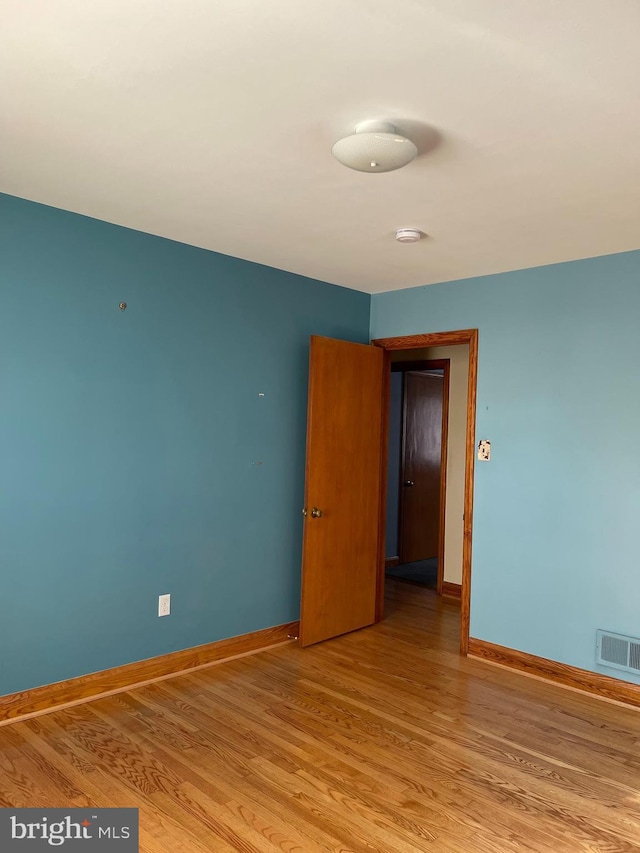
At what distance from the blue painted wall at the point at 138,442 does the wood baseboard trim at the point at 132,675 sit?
0.17 feet

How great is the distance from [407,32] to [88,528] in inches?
104

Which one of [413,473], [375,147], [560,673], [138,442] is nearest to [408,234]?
[375,147]

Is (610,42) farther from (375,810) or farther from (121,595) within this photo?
(121,595)

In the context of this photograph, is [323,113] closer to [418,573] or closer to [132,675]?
[132,675]

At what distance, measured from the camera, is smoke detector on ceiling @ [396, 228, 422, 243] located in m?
3.20

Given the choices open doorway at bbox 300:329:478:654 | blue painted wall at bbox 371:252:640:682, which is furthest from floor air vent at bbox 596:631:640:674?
open doorway at bbox 300:329:478:654

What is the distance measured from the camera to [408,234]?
3.21 metres

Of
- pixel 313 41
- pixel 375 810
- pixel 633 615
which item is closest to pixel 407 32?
pixel 313 41

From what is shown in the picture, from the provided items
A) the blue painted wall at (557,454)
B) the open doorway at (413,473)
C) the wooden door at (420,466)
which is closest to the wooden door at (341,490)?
the blue painted wall at (557,454)

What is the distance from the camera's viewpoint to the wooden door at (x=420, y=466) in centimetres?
666

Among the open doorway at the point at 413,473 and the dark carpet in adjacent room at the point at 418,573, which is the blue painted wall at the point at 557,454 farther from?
the open doorway at the point at 413,473

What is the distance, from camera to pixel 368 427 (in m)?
4.50

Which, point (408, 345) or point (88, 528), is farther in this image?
point (408, 345)

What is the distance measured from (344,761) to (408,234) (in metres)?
2.48
